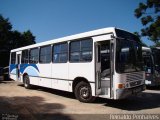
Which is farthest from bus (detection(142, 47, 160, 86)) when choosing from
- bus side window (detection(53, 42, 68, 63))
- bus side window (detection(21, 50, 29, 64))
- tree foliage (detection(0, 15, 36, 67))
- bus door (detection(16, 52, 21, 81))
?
tree foliage (detection(0, 15, 36, 67))

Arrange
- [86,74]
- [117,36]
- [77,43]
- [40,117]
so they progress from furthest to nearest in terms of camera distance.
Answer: [77,43] → [86,74] → [117,36] → [40,117]

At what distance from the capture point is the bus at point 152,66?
12.7m

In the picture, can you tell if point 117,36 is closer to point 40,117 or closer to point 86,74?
point 86,74

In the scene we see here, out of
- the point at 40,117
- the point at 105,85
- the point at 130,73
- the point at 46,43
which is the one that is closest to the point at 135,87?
the point at 130,73

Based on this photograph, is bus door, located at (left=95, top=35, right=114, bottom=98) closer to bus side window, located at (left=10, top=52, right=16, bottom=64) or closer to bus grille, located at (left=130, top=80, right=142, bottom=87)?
bus grille, located at (left=130, top=80, right=142, bottom=87)

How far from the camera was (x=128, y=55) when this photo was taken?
26.3 ft

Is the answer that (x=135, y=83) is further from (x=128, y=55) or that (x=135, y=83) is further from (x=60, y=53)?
(x=60, y=53)

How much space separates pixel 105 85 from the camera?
8.13 m

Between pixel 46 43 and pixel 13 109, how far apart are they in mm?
4845

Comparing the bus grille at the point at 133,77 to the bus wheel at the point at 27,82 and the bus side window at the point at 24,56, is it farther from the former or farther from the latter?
the bus side window at the point at 24,56

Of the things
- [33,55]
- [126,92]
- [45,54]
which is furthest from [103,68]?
[33,55]

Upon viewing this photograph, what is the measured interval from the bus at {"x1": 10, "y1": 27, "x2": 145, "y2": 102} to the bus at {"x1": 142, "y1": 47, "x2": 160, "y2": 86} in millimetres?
4250

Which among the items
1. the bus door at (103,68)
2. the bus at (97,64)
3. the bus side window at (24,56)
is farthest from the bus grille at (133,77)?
the bus side window at (24,56)

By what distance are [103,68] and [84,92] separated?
1385 mm
